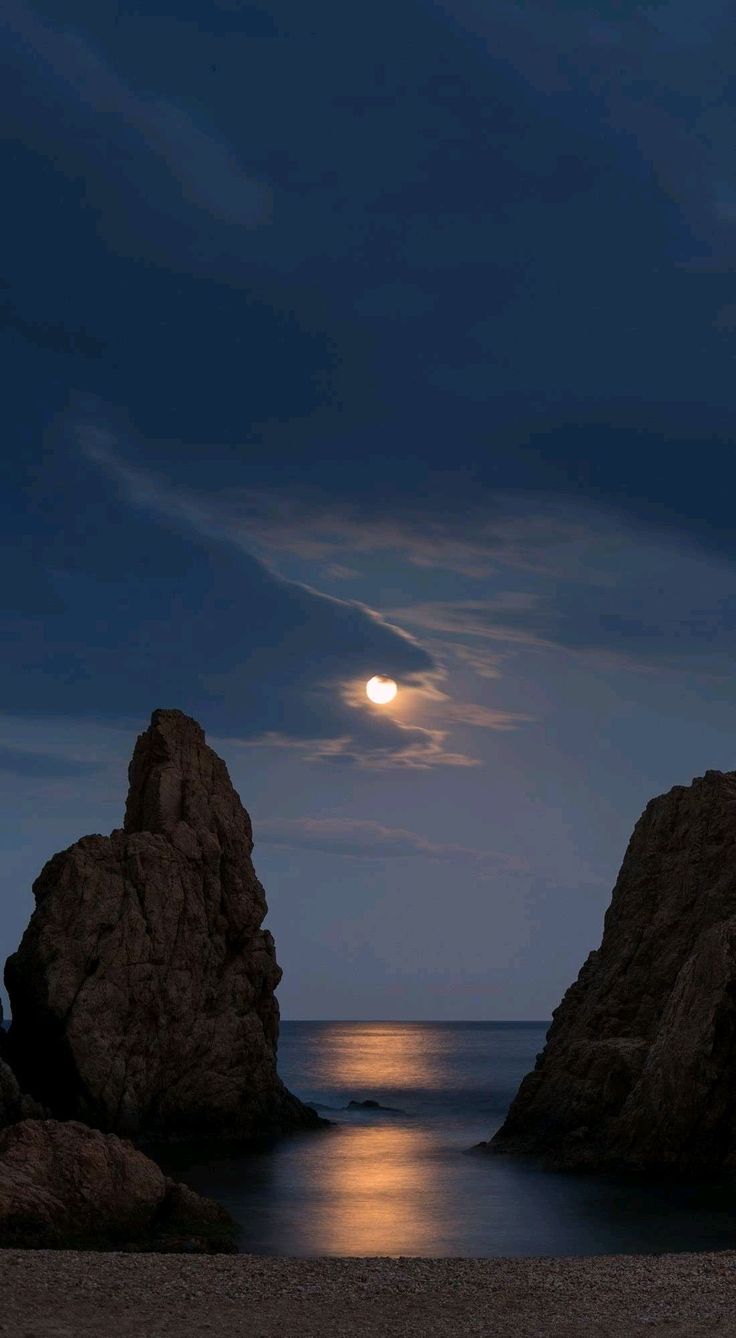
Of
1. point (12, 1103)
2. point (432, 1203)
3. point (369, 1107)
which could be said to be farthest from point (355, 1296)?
point (369, 1107)

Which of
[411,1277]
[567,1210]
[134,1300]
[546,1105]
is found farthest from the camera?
[546,1105]

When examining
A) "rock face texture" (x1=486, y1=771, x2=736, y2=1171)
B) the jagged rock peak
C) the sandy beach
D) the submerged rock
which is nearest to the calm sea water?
"rock face texture" (x1=486, y1=771, x2=736, y2=1171)

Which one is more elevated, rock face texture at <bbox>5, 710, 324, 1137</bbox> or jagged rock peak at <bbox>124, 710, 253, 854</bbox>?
jagged rock peak at <bbox>124, 710, 253, 854</bbox>

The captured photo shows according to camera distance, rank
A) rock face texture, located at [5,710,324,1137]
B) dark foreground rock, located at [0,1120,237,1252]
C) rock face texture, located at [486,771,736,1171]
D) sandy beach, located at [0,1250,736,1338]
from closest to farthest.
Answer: sandy beach, located at [0,1250,736,1338] → dark foreground rock, located at [0,1120,237,1252] → rock face texture, located at [486,771,736,1171] → rock face texture, located at [5,710,324,1137]

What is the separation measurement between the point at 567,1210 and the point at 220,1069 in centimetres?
2934

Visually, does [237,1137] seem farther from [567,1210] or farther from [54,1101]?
[567,1210]

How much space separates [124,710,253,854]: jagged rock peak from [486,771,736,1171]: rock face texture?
23.5 m

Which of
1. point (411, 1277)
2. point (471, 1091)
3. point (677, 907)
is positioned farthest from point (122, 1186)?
point (471, 1091)

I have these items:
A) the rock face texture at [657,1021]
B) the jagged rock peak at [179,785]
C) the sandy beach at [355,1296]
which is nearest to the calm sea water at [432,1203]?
the rock face texture at [657,1021]

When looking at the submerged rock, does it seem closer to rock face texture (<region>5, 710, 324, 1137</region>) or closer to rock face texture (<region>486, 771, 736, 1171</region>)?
rock face texture (<region>5, 710, 324, 1137</region>)

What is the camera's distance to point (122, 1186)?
34.9 m

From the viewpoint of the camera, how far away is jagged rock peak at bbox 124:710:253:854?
79.9 m

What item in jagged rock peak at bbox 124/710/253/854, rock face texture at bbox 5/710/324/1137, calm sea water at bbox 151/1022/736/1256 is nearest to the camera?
calm sea water at bbox 151/1022/736/1256

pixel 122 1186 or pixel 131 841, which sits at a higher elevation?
pixel 131 841
